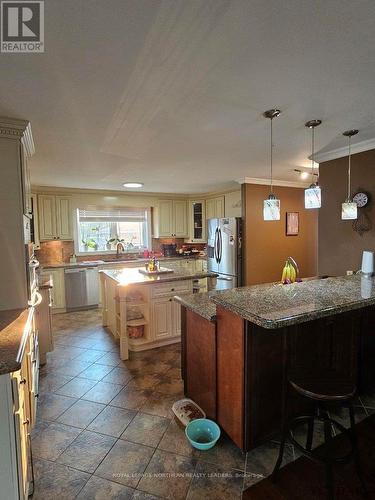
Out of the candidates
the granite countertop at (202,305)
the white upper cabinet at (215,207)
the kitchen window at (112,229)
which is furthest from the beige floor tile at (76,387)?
the white upper cabinet at (215,207)

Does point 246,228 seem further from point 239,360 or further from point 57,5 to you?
point 57,5

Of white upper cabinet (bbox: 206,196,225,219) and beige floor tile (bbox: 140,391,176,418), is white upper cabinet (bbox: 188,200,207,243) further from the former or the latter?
beige floor tile (bbox: 140,391,176,418)

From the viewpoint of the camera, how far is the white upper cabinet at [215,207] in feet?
18.6

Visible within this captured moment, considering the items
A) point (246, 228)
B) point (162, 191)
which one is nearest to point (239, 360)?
point (246, 228)

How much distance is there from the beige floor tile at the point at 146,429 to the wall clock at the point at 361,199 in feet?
9.36

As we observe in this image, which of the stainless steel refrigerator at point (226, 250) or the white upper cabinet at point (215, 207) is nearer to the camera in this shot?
the stainless steel refrigerator at point (226, 250)

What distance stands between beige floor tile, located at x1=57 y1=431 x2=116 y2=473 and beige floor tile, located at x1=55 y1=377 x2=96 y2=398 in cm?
56

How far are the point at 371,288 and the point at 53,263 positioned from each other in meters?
5.27

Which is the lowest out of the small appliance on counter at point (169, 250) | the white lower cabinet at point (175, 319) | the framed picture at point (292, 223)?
the white lower cabinet at point (175, 319)

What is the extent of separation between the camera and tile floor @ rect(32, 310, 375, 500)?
1530mm

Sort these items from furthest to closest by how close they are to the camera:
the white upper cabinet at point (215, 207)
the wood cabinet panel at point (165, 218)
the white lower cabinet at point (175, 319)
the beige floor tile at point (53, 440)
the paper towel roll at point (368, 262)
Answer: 1. the wood cabinet panel at point (165, 218)
2. the white upper cabinet at point (215, 207)
3. the white lower cabinet at point (175, 319)
4. the paper towel roll at point (368, 262)
5. the beige floor tile at point (53, 440)

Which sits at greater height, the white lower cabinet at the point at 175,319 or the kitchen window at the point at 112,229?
the kitchen window at the point at 112,229

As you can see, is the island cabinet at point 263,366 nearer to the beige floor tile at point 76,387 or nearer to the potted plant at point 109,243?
the beige floor tile at point 76,387

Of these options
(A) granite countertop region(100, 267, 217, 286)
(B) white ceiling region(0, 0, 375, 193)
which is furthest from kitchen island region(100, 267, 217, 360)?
(B) white ceiling region(0, 0, 375, 193)
